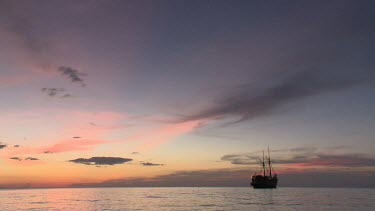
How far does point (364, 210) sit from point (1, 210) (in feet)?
359

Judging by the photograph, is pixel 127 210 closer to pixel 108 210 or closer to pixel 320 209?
pixel 108 210

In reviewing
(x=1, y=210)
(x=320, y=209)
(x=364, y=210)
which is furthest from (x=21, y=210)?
(x=364, y=210)

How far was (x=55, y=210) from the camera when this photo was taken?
355ft

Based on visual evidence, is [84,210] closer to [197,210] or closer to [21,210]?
[21,210]

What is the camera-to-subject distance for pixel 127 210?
106 metres

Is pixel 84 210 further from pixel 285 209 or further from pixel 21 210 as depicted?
pixel 285 209

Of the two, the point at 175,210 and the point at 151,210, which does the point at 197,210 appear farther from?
the point at 151,210

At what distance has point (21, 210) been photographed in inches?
4299

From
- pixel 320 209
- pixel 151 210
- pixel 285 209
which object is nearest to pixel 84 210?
pixel 151 210

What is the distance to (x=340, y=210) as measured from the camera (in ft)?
344

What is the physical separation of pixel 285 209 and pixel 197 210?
26684 millimetres

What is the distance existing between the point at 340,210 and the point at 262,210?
22.8m

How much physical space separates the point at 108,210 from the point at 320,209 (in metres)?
63.2

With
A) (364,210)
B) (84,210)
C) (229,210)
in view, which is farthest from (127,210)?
(364,210)
